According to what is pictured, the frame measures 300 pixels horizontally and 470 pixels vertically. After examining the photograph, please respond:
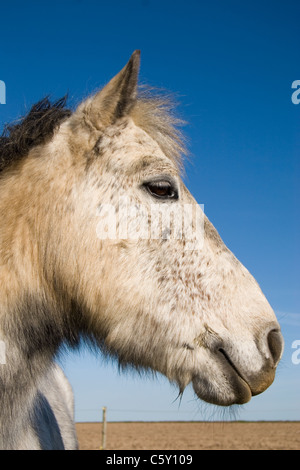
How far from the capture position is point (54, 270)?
9.65 feet

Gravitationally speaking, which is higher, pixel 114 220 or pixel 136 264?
pixel 114 220

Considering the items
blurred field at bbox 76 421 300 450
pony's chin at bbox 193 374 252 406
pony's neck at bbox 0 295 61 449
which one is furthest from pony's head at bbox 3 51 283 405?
blurred field at bbox 76 421 300 450

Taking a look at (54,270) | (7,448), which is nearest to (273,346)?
(54,270)

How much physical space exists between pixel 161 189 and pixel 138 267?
0.59 metres

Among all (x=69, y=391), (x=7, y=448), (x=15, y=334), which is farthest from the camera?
(x=69, y=391)

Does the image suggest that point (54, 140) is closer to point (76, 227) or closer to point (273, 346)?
point (76, 227)

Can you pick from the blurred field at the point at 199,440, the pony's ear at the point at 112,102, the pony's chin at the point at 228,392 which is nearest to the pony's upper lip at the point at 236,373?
the pony's chin at the point at 228,392

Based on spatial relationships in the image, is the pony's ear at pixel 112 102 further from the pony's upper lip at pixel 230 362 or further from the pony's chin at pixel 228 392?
the pony's chin at pixel 228 392

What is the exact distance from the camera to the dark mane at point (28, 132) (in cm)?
318

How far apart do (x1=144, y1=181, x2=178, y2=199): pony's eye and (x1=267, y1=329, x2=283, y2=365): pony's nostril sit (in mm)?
1148

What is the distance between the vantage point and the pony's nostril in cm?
287

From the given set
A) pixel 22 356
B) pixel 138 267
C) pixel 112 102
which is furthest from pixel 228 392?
pixel 112 102

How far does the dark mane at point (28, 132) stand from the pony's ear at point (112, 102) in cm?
27

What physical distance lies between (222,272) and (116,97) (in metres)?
1.47
